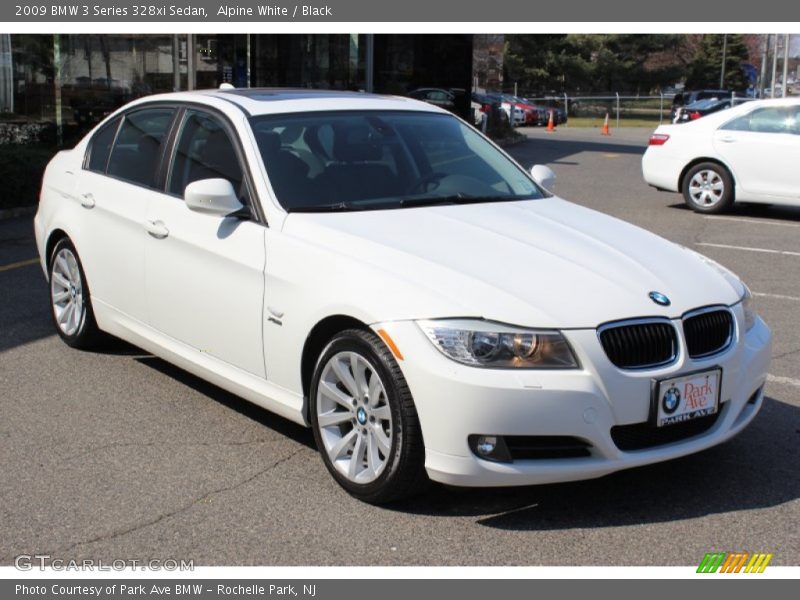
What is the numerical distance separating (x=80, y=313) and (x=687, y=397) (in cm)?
398

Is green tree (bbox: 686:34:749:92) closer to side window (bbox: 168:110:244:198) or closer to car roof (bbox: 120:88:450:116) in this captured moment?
car roof (bbox: 120:88:450:116)

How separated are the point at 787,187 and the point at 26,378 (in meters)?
10.1


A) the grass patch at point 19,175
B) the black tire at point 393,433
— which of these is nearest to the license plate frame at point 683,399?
the black tire at point 393,433

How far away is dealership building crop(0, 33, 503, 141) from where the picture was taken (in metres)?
17.9

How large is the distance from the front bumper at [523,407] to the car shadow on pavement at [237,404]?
1226mm

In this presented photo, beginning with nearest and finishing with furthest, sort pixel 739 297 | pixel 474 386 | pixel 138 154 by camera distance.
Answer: pixel 474 386 < pixel 739 297 < pixel 138 154

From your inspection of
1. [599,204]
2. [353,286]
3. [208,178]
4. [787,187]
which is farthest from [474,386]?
[599,204]

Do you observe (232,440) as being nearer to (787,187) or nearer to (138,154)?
(138,154)

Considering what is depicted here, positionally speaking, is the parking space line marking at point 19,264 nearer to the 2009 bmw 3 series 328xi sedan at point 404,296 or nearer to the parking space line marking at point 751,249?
the 2009 bmw 3 series 328xi sedan at point 404,296

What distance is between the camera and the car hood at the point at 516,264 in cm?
441

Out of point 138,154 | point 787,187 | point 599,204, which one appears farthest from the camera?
point 599,204

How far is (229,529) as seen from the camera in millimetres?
4441

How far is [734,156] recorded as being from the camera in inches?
551

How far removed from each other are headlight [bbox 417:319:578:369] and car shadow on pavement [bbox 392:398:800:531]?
701 mm
